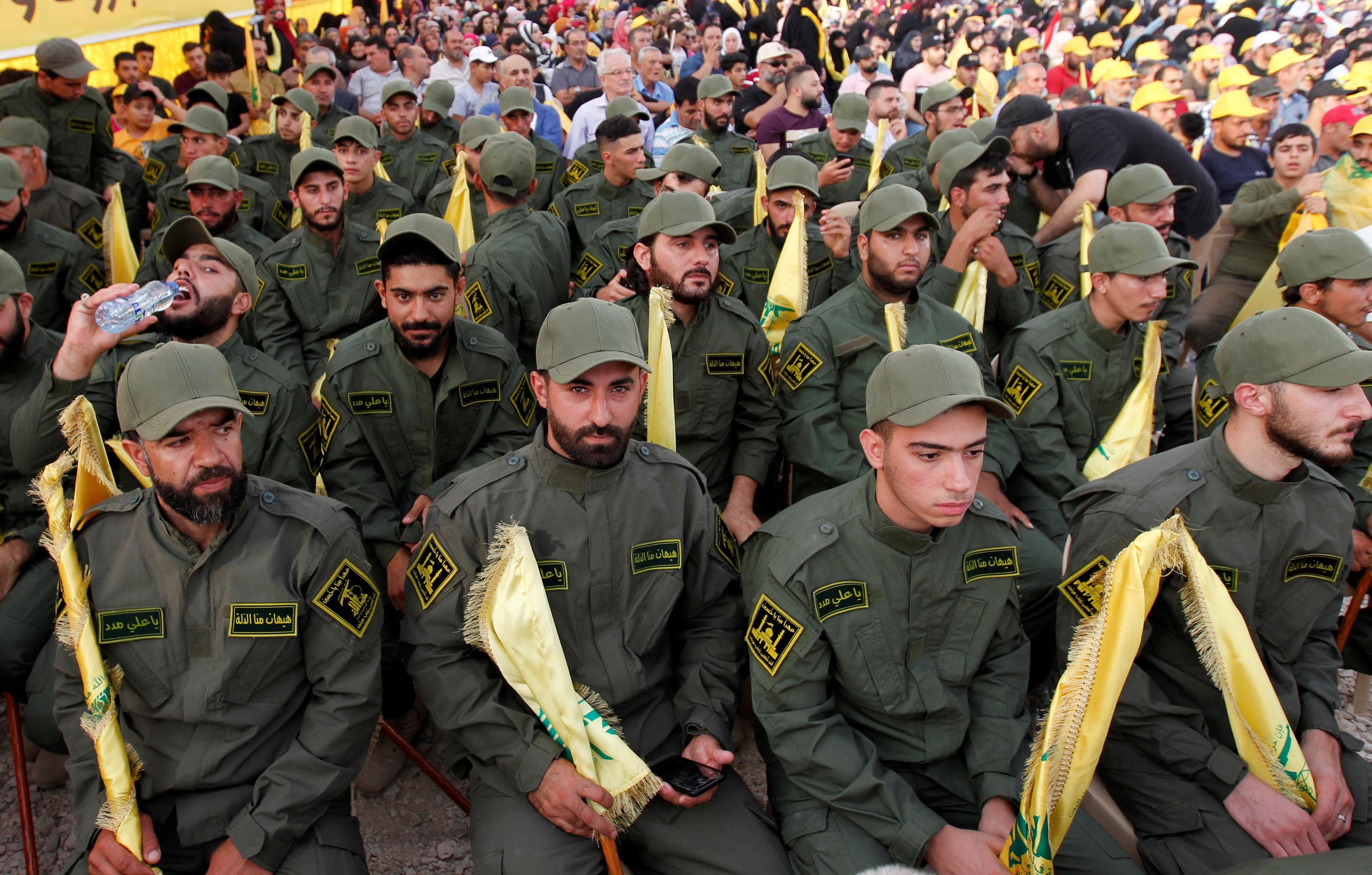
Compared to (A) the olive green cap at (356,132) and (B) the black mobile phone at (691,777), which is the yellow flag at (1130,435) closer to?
(B) the black mobile phone at (691,777)

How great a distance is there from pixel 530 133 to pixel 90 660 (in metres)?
6.69

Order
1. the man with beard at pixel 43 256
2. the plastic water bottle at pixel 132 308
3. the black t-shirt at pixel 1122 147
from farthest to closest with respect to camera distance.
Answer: the black t-shirt at pixel 1122 147
the man with beard at pixel 43 256
the plastic water bottle at pixel 132 308

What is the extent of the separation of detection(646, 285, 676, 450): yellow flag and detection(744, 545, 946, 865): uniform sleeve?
1069 millimetres

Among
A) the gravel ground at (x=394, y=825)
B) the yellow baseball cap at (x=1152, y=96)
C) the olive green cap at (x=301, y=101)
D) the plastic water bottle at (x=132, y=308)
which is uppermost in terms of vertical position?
the plastic water bottle at (x=132, y=308)

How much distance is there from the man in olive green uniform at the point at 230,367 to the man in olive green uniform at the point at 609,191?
3135 mm

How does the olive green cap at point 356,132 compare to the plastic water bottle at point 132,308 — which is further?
the olive green cap at point 356,132

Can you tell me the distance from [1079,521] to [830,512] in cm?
89

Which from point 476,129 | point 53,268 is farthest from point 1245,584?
point 53,268

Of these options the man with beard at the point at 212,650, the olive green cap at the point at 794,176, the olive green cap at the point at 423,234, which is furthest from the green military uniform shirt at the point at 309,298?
the man with beard at the point at 212,650

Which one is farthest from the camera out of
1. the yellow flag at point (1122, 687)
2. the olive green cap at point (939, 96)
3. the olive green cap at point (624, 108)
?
the olive green cap at point (624, 108)

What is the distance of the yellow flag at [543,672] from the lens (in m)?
2.65

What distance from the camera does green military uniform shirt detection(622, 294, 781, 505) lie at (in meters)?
4.30

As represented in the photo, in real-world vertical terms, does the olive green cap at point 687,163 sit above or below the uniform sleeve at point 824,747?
above

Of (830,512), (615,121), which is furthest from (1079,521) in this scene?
(615,121)
